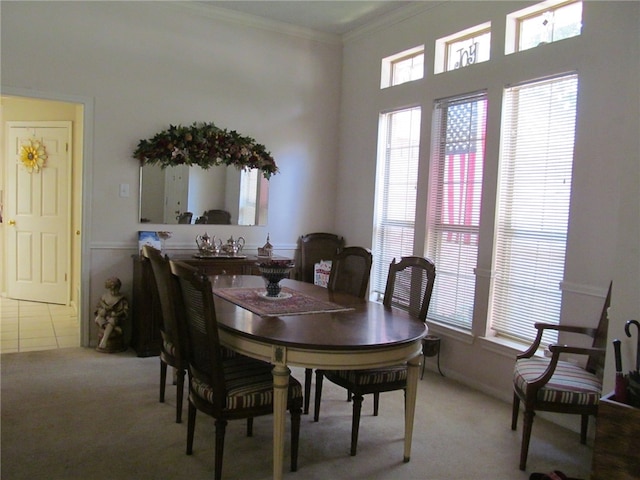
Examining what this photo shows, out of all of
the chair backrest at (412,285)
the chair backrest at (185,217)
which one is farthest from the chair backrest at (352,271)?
the chair backrest at (185,217)

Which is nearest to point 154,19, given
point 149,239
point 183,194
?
point 183,194

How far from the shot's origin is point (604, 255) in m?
2.93

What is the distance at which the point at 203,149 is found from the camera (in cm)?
451

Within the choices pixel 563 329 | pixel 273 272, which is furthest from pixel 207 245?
pixel 563 329

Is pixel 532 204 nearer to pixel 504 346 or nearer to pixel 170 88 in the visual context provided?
pixel 504 346

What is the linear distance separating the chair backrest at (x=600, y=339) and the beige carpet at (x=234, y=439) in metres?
0.44

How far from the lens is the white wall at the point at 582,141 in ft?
7.76

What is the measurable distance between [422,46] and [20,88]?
3.25m

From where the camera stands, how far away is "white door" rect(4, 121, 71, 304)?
573 cm

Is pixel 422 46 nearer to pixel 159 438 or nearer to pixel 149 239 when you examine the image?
pixel 149 239

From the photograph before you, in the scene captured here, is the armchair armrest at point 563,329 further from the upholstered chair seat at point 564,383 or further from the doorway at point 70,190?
the doorway at point 70,190

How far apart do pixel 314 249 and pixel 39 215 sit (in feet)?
10.7

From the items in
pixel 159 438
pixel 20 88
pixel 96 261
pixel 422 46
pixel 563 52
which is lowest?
pixel 159 438

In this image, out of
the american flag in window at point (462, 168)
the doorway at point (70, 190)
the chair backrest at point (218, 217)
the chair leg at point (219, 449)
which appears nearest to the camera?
the chair leg at point (219, 449)
